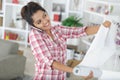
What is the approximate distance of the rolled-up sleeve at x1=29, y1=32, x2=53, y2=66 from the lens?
5.39 ft

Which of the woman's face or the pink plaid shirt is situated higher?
the woman's face

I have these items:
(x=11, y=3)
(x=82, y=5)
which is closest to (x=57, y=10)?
(x=82, y=5)

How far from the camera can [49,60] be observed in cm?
163

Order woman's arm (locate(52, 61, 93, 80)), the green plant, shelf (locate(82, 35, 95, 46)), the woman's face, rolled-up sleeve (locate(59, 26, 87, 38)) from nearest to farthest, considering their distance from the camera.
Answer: woman's arm (locate(52, 61, 93, 80)) < the woman's face < rolled-up sleeve (locate(59, 26, 87, 38)) < shelf (locate(82, 35, 95, 46)) < the green plant

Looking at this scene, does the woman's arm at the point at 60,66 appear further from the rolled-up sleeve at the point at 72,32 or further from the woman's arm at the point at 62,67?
the rolled-up sleeve at the point at 72,32

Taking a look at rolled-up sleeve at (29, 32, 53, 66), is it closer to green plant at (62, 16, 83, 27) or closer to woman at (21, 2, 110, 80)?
woman at (21, 2, 110, 80)

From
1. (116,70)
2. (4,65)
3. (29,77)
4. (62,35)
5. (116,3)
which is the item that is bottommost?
(29,77)

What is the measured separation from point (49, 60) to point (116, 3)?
8.46ft

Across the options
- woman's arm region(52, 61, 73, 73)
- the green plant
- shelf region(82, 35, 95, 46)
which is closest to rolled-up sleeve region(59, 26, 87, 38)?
woman's arm region(52, 61, 73, 73)

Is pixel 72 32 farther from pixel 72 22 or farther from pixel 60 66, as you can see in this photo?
pixel 72 22

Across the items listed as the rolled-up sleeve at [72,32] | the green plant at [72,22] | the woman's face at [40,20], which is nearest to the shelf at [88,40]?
the green plant at [72,22]

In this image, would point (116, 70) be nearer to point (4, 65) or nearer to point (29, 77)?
point (4, 65)

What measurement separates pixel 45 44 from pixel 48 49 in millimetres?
39

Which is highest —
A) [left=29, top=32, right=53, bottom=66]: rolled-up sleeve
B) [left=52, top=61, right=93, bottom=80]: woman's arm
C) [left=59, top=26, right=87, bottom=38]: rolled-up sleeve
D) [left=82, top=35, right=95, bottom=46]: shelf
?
[left=59, top=26, right=87, bottom=38]: rolled-up sleeve
